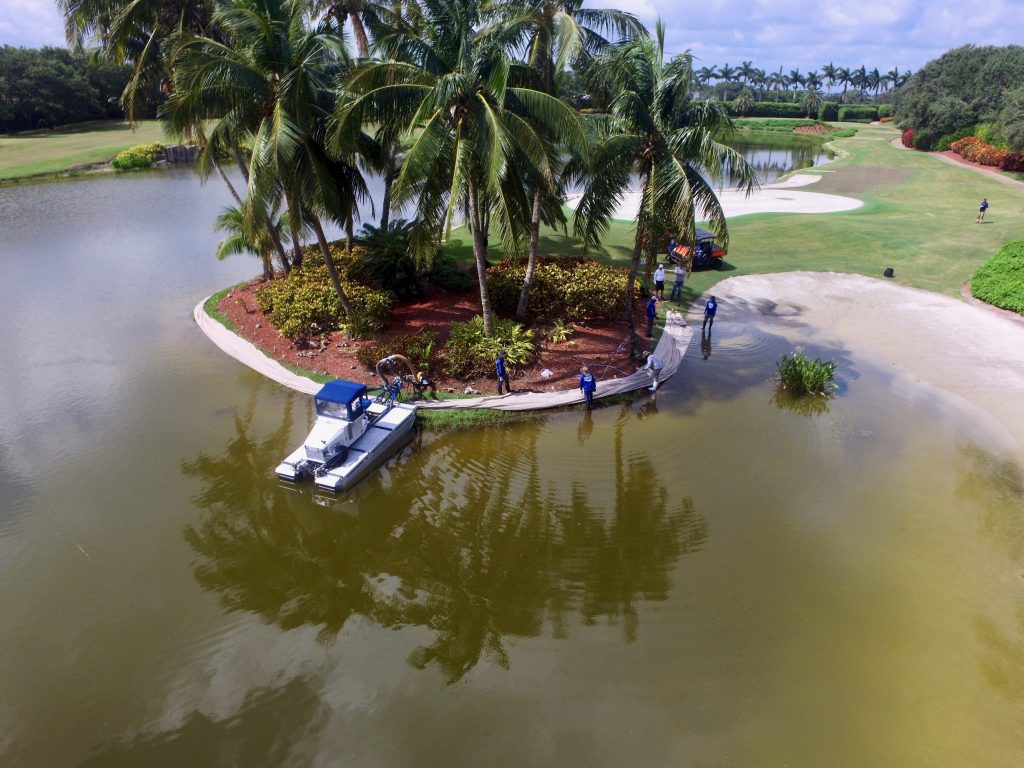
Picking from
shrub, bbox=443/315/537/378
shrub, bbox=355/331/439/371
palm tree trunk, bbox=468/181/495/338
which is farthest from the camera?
shrub, bbox=355/331/439/371

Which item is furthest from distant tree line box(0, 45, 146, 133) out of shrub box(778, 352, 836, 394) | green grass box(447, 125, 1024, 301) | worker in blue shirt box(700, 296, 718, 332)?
shrub box(778, 352, 836, 394)

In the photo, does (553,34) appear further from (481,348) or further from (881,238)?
(881,238)

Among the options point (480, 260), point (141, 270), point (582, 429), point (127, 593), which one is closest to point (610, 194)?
point (480, 260)

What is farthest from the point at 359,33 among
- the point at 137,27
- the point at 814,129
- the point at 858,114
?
the point at 858,114

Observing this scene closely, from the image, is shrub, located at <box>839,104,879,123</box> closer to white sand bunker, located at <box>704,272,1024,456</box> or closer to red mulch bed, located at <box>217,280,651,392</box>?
white sand bunker, located at <box>704,272,1024,456</box>

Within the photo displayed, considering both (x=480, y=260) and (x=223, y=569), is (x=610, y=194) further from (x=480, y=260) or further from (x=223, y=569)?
(x=223, y=569)

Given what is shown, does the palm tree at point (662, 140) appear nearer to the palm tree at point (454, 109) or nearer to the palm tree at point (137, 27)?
the palm tree at point (454, 109)
